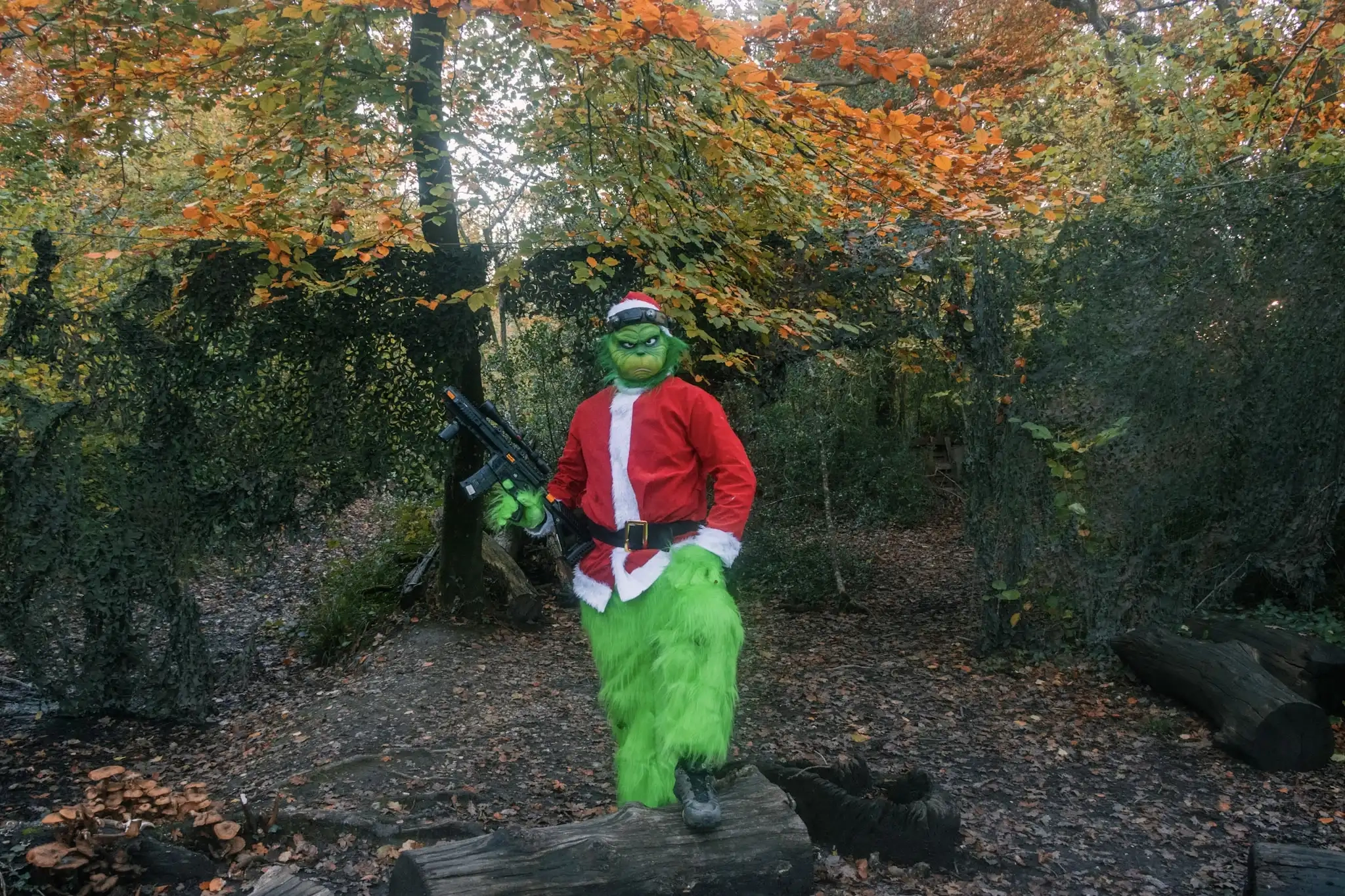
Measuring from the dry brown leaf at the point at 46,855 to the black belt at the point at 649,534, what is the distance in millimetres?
2061

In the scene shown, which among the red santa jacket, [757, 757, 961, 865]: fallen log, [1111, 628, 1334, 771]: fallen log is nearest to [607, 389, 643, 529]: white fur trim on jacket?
the red santa jacket

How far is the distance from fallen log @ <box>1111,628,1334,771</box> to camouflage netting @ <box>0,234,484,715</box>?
464 centimetres

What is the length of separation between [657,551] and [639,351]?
0.73 m

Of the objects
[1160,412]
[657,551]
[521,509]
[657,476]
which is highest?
[1160,412]

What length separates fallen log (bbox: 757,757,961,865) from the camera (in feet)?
11.4

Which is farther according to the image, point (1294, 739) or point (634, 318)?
point (1294, 739)

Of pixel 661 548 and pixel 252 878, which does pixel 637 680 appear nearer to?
pixel 661 548

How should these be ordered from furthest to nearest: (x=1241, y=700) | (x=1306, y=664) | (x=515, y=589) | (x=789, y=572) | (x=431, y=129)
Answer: (x=789, y=572)
(x=515, y=589)
(x=431, y=129)
(x=1306, y=664)
(x=1241, y=700)

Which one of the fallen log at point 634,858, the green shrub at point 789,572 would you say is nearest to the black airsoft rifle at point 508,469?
the fallen log at point 634,858

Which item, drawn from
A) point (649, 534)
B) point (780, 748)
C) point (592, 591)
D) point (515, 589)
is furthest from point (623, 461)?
point (515, 589)

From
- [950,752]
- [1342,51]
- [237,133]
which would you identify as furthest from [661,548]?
[1342,51]

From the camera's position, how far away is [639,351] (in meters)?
3.23

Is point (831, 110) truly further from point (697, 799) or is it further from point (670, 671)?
point (697, 799)

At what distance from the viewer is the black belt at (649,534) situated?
3164 mm
